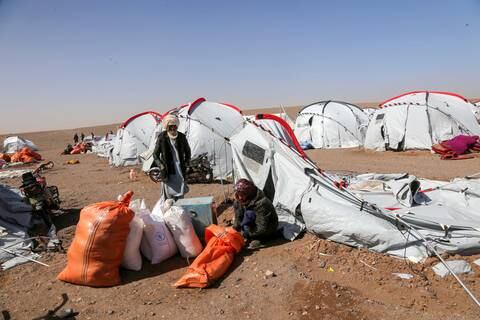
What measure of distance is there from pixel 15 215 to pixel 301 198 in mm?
4717

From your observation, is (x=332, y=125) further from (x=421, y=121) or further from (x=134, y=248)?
(x=134, y=248)

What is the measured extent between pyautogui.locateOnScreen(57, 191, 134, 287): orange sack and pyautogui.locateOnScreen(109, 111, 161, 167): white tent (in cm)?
1012

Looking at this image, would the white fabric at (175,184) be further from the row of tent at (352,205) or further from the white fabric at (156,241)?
the white fabric at (156,241)

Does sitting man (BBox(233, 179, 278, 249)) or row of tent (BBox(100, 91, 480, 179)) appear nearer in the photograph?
sitting man (BBox(233, 179, 278, 249))

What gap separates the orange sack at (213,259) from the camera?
12.1ft

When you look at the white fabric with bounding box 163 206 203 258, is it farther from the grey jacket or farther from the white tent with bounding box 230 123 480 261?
the white tent with bounding box 230 123 480 261

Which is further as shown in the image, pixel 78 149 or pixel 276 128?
pixel 78 149

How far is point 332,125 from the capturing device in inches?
643

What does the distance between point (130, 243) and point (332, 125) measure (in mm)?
13818

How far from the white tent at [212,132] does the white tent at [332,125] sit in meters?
7.37

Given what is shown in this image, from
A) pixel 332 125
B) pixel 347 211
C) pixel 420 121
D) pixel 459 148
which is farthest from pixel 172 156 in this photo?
pixel 332 125

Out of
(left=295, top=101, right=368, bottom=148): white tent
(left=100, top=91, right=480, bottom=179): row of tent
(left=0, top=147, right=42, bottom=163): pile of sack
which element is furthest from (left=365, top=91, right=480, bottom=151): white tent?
(left=0, top=147, right=42, bottom=163): pile of sack

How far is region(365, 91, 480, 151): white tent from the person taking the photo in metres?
12.6

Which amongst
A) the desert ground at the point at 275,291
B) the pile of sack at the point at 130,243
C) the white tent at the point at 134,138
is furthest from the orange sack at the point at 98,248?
the white tent at the point at 134,138
